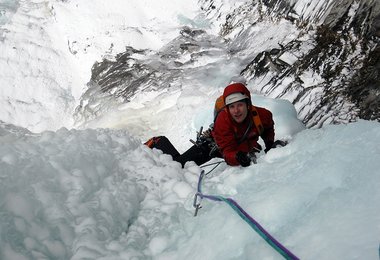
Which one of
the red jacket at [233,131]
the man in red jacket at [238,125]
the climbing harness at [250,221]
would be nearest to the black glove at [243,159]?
the man in red jacket at [238,125]

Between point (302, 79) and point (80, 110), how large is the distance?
933cm

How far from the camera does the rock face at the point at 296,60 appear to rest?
18.7 ft

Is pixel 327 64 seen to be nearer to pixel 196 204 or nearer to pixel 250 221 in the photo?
pixel 196 204

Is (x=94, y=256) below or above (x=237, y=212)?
below

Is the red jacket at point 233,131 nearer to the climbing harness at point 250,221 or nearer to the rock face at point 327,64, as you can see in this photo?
the climbing harness at point 250,221

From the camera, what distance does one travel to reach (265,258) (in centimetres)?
172

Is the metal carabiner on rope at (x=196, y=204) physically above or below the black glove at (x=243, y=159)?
below

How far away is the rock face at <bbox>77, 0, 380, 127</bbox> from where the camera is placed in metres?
5.71

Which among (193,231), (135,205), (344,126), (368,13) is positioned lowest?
(135,205)

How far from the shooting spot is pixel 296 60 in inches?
291

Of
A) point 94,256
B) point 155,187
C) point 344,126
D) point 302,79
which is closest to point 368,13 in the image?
point 302,79

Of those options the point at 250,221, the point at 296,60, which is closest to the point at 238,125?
the point at 250,221

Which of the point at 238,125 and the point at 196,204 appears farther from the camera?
the point at 238,125

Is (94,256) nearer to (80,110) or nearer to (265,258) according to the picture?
(265,258)
